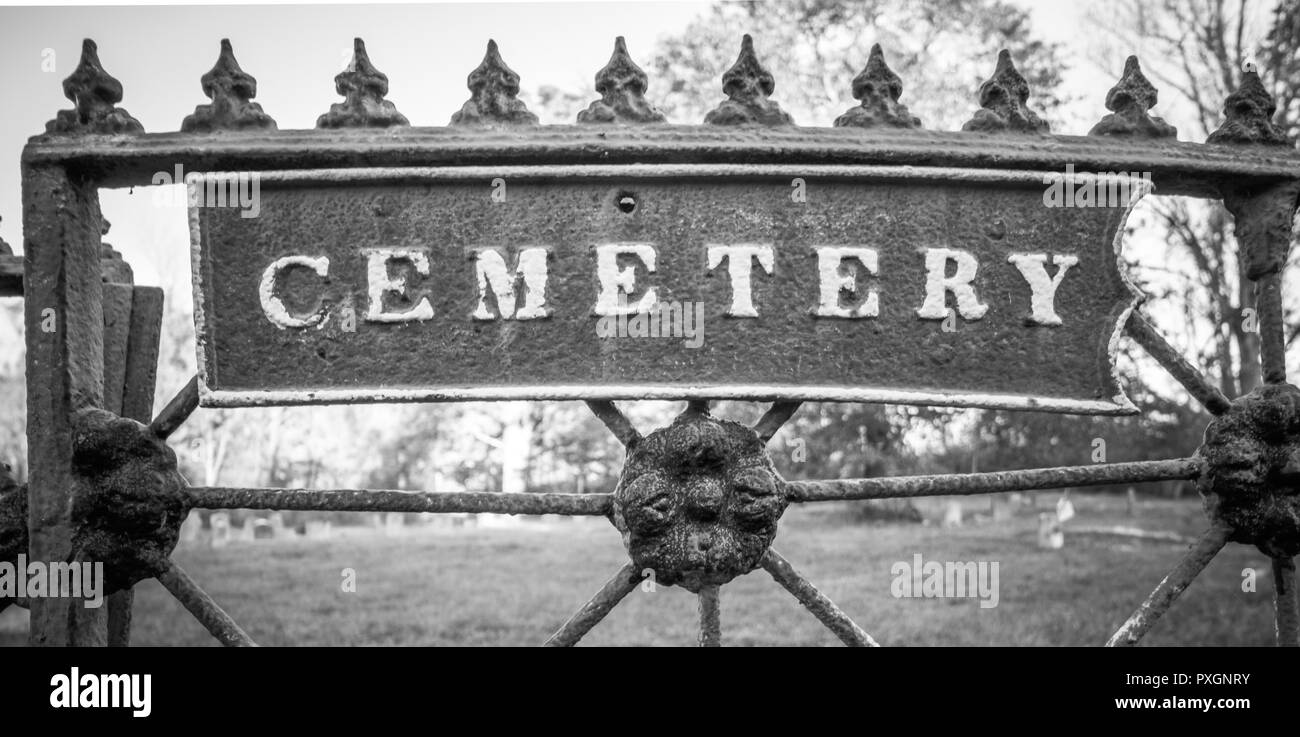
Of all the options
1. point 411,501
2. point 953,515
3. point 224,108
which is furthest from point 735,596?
point 224,108

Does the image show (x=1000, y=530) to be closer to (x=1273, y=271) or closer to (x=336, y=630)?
(x=336, y=630)

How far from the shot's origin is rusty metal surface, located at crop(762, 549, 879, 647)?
70.4 inches

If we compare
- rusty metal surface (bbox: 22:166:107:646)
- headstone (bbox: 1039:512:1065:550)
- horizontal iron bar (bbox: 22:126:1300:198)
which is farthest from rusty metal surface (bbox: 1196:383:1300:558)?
headstone (bbox: 1039:512:1065:550)

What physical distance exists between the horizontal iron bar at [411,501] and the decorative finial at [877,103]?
1.09m

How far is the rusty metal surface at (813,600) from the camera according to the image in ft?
5.87

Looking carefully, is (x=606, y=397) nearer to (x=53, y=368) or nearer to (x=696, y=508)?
(x=696, y=508)

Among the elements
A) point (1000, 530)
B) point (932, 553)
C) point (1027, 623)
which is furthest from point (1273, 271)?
point (1000, 530)

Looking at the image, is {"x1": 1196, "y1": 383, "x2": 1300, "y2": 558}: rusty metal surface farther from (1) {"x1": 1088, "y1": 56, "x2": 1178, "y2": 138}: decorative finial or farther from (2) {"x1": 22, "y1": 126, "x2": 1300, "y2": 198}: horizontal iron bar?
(1) {"x1": 1088, "y1": 56, "x2": 1178, "y2": 138}: decorative finial

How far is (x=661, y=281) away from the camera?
1.89 metres

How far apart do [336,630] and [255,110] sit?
5.67m

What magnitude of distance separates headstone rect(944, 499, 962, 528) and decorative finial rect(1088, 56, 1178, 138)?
1101 centimetres

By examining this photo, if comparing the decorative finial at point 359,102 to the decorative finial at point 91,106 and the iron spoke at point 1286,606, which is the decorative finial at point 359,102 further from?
the iron spoke at point 1286,606

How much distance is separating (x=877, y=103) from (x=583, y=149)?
72 centimetres

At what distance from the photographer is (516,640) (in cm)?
634
